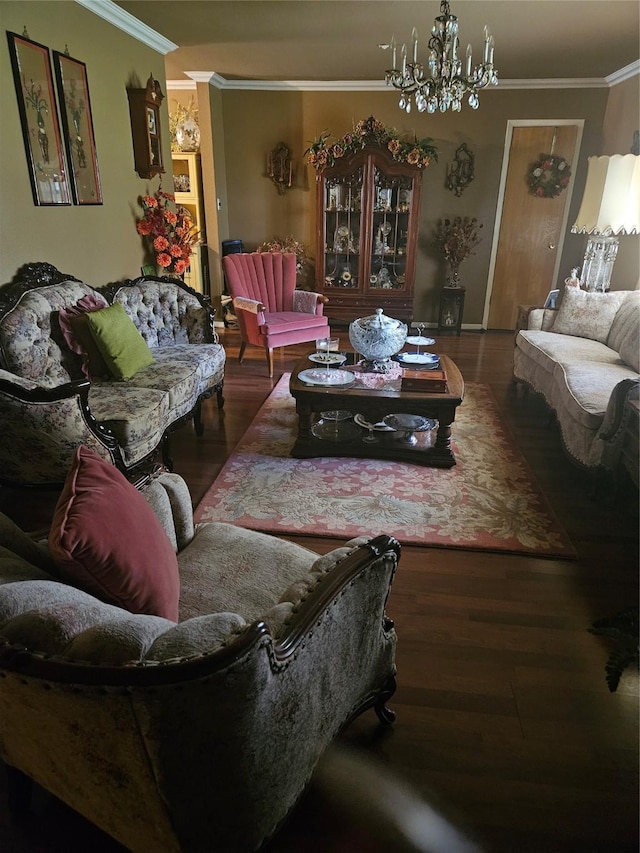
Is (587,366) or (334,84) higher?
(334,84)

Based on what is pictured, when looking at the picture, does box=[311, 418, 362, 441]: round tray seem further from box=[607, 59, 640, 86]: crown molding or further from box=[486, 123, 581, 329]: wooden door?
box=[607, 59, 640, 86]: crown molding

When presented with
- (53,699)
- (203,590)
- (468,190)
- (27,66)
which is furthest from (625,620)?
(468,190)

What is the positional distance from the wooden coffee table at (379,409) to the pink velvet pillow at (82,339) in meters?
1.12

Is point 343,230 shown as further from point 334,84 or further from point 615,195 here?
point 615,195

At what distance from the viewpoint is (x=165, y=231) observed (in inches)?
173

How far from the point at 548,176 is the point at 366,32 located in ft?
9.30

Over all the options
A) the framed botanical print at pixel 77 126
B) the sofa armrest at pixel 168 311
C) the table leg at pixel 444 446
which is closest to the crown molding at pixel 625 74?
the table leg at pixel 444 446

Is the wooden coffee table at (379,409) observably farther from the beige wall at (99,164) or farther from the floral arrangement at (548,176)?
the floral arrangement at (548,176)

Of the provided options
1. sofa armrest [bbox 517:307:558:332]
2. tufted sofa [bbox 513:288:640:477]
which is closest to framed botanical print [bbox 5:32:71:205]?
tufted sofa [bbox 513:288:640:477]

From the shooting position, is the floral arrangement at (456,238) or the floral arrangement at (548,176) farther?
the floral arrangement at (456,238)

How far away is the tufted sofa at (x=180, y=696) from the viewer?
2.63ft

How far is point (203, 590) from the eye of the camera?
147 centimetres

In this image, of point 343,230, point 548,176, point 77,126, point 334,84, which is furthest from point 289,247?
point 77,126

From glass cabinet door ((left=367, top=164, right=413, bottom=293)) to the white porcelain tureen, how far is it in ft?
9.16
